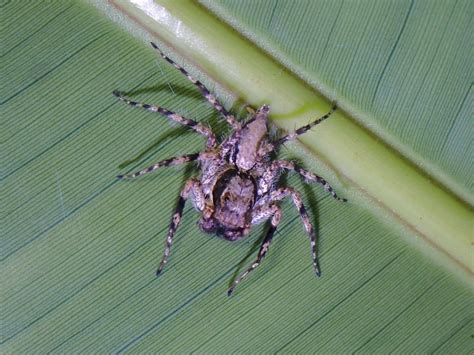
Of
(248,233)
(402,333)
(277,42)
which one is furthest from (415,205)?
(277,42)

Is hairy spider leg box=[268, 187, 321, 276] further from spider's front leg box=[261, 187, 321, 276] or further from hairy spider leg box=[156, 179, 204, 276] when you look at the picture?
hairy spider leg box=[156, 179, 204, 276]

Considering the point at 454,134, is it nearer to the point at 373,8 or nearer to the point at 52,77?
the point at 373,8

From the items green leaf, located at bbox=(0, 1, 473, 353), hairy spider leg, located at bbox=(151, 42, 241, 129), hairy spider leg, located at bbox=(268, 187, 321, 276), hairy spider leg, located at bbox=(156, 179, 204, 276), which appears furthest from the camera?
hairy spider leg, located at bbox=(268, 187, 321, 276)

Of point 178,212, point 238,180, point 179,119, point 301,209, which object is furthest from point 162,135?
point 301,209

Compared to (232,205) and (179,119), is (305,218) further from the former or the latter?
(179,119)

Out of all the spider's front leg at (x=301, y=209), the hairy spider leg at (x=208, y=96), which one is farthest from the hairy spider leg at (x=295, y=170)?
the hairy spider leg at (x=208, y=96)

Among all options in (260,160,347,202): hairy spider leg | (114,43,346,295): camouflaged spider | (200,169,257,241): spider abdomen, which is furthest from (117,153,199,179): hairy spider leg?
(260,160,347,202): hairy spider leg
